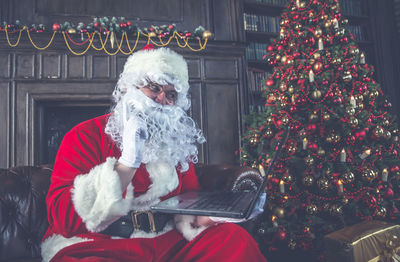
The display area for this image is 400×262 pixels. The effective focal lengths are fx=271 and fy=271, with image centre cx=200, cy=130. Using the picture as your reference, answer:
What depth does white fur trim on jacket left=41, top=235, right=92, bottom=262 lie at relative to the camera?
3.68 feet

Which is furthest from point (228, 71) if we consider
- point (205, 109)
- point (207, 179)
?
point (207, 179)

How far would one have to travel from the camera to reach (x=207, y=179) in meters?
1.82

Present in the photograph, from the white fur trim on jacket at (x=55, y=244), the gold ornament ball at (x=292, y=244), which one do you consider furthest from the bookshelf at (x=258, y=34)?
the white fur trim on jacket at (x=55, y=244)

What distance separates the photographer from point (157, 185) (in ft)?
4.13

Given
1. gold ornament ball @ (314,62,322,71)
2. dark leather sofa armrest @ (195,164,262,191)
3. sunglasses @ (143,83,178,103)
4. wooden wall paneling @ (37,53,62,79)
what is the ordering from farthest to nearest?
wooden wall paneling @ (37,53,62,79) < gold ornament ball @ (314,62,322,71) < dark leather sofa armrest @ (195,164,262,191) < sunglasses @ (143,83,178,103)

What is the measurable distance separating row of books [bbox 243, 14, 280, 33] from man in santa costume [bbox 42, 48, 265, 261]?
3.11 metres

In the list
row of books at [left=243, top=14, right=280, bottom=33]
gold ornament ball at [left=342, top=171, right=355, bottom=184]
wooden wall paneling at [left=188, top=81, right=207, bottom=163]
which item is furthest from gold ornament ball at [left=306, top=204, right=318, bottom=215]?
row of books at [left=243, top=14, right=280, bottom=33]

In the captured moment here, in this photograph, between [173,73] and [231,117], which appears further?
[231,117]

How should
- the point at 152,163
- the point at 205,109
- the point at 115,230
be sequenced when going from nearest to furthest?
1. the point at 115,230
2. the point at 152,163
3. the point at 205,109

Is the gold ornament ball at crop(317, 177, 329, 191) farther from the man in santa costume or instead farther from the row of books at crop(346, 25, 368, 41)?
the row of books at crop(346, 25, 368, 41)

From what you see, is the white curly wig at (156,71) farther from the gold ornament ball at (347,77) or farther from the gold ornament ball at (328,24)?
the gold ornament ball at (328,24)

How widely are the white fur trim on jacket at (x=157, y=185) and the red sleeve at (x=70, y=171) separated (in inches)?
9.5

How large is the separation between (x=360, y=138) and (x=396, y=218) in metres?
0.94

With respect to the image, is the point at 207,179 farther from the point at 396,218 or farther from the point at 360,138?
the point at 396,218
